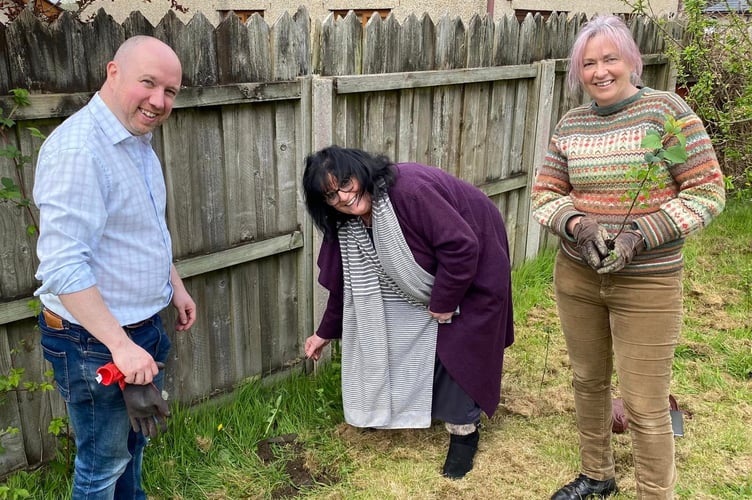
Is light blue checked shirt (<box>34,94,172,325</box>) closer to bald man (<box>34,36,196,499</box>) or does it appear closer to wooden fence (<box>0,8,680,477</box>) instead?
bald man (<box>34,36,196,499</box>)

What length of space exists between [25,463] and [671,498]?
2.63 metres

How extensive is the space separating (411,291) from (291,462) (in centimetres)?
106

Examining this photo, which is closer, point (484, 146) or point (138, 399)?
point (138, 399)

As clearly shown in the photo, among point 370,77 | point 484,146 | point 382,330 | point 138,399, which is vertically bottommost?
point 382,330

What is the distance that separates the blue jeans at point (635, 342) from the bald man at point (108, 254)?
157cm

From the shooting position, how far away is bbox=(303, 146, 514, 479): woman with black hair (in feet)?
9.15

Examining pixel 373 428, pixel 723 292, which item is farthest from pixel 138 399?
pixel 723 292

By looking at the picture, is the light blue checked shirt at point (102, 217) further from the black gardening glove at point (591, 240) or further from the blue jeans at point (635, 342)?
the blue jeans at point (635, 342)

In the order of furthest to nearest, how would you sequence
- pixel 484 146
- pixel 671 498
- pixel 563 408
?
pixel 484 146, pixel 563 408, pixel 671 498

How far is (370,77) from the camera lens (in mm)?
3727

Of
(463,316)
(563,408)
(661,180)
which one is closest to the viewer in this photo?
(661,180)

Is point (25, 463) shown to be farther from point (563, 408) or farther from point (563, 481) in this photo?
point (563, 408)

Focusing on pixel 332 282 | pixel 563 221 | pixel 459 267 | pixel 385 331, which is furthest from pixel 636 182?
pixel 332 282

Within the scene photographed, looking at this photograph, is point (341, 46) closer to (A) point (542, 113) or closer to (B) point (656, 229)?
(B) point (656, 229)
